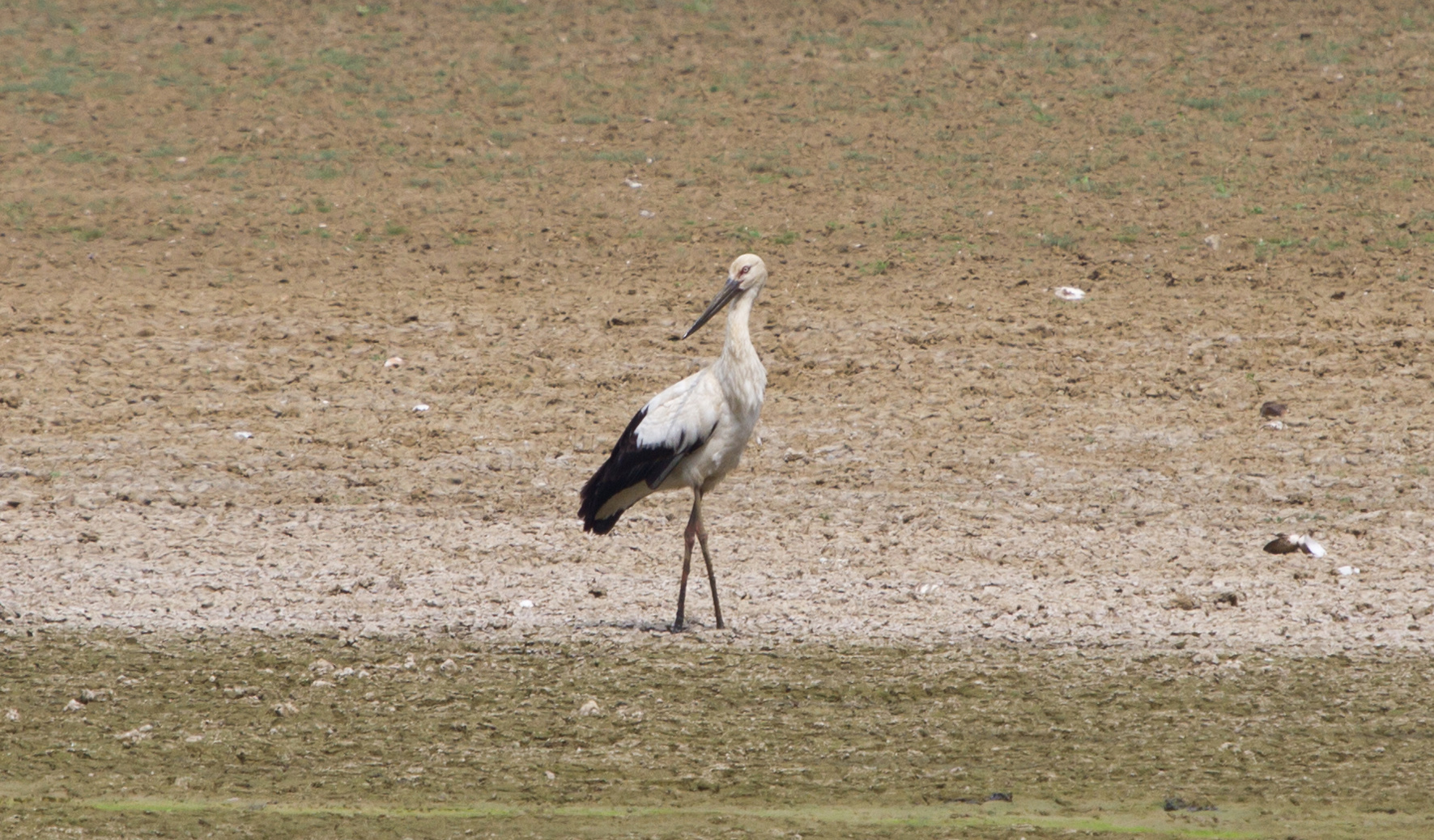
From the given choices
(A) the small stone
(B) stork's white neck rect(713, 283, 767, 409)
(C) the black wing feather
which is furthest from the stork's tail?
(A) the small stone

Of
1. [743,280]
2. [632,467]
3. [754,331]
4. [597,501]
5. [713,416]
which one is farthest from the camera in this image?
[754,331]

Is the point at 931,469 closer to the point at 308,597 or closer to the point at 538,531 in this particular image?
the point at 538,531

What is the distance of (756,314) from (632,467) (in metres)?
3.73

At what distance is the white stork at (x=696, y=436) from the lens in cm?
690

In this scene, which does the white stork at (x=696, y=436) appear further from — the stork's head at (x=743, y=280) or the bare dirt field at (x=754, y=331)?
the bare dirt field at (x=754, y=331)

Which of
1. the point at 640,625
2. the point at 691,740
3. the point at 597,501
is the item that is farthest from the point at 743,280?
the point at 691,740

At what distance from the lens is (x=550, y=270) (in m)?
11.2

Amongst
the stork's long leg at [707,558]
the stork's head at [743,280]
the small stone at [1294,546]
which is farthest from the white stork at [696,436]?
the small stone at [1294,546]

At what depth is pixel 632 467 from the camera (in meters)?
7.00

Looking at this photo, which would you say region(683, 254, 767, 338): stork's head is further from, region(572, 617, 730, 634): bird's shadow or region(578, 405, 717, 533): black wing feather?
region(572, 617, 730, 634): bird's shadow

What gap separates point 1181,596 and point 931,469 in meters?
1.84

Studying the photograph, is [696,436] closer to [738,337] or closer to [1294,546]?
[738,337]

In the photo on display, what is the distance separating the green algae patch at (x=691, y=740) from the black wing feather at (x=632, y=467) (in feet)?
2.18

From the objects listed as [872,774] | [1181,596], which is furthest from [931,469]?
[872,774]
